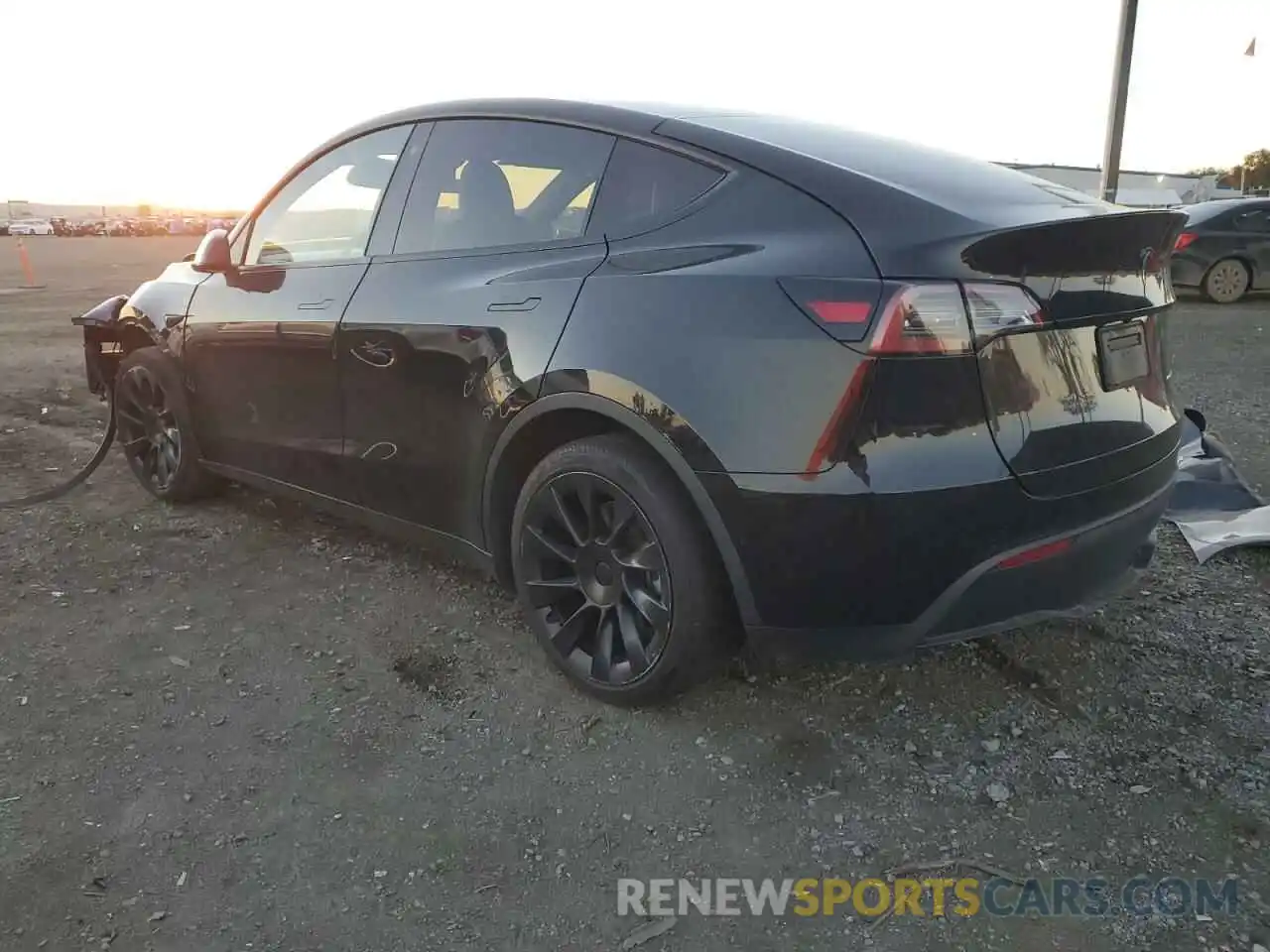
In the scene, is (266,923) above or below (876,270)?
below

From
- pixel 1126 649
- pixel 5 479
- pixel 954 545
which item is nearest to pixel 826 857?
pixel 954 545

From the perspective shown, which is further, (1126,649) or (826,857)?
(1126,649)

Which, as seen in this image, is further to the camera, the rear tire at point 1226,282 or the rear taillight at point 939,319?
the rear tire at point 1226,282

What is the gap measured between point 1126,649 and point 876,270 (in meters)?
1.72

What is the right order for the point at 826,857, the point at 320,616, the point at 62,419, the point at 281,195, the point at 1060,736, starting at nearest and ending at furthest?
the point at 826,857 → the point at 1060,736 → the point at 320,616 → the point at 281,195 → the point at 62,419

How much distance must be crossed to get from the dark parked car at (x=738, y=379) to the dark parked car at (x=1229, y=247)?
36.6 feet

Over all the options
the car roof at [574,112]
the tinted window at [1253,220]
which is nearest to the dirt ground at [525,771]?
the car roof at [574,112]

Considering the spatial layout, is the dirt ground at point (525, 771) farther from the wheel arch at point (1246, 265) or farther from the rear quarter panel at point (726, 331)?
the wheel arch at point (1246, 265)

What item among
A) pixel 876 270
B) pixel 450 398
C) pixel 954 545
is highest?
pixel 876 270

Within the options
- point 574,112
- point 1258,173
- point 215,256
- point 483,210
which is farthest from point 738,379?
point 1258,173

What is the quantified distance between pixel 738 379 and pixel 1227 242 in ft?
40.9

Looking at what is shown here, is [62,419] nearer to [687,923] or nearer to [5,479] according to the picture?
[5,479]

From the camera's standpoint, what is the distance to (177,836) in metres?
2.37

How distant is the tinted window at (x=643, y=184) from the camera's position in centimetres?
267
